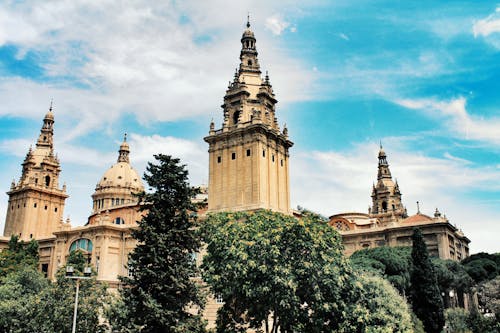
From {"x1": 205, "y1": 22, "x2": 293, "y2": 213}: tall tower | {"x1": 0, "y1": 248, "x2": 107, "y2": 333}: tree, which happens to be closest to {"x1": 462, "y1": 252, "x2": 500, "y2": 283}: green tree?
{"x1": 205, "y1": 22, "x2": 293, "y2": 213}: tall tower

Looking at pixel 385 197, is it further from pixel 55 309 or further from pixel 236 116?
pixel 55 309

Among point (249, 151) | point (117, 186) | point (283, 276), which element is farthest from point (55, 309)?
point (117, 186)

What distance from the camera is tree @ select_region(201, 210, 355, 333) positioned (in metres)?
32.6

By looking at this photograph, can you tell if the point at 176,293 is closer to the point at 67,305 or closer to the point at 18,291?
the point at 67,305

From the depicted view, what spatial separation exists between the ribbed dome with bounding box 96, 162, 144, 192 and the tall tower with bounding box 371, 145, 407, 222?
5328cm

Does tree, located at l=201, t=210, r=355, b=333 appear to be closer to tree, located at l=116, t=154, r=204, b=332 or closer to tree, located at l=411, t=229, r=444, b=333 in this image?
tree, located at l=116, t=154, r=204, b=332

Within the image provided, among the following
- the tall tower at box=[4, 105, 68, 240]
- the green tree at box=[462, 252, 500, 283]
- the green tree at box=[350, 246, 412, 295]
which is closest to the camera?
the green tree at box=[350, 246, 412, 295]

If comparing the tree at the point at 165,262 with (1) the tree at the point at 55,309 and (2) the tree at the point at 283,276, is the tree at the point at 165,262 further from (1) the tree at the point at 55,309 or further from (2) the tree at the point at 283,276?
(1) the tree at the point at 55,309

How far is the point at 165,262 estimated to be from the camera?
34.5 metres

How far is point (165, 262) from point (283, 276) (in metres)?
8.43

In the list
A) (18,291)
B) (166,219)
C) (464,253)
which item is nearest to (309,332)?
(166,219)

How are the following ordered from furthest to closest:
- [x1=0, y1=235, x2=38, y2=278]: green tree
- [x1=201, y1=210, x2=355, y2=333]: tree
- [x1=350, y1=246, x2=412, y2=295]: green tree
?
[x1=0, y1=235, x2=38, y2=278]: green tree
[x1=350, y1=246, x2=412, y2=295]: green tree
[x1=201, y1=210, x2=355, y2=333]: tree

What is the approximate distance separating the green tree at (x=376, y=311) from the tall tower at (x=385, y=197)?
68.6 meters

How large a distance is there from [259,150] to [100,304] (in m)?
28.3
